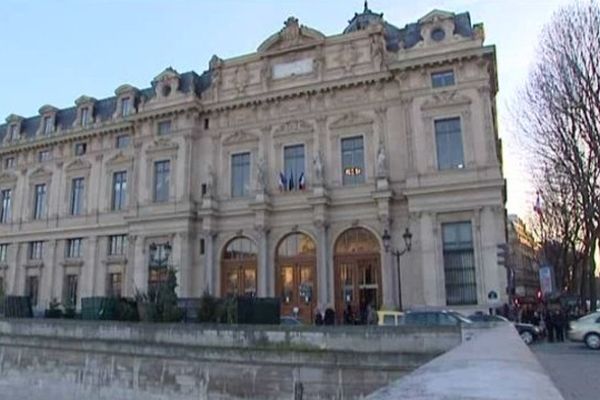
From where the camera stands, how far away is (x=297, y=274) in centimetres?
3256

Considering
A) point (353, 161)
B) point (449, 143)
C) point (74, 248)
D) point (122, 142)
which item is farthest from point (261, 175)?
point (74, 248)

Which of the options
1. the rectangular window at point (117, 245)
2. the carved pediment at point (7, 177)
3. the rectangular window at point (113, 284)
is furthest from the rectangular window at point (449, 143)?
the carved pediment at point (7, 177)

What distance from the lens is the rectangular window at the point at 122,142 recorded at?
1589 inches

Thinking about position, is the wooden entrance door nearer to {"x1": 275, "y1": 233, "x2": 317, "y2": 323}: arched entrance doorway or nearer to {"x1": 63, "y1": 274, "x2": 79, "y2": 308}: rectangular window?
{"x1": 275, "y1": 233, "x2": 317, "y2": 323}: arched entrance doorway

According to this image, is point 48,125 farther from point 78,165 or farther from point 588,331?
point 588,331

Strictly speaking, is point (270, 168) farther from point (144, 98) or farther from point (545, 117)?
point (545, 117)

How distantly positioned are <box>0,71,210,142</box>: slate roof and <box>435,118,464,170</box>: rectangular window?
649 inches

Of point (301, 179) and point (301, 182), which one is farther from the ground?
point (301, 179)

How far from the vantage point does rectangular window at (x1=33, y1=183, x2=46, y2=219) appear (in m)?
43.6

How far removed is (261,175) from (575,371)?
23.4 meters

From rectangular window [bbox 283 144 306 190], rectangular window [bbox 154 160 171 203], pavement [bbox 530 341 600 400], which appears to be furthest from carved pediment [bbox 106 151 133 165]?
pavement [bbox 530 341 600 400]

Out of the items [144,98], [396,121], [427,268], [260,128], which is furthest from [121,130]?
[427,268]

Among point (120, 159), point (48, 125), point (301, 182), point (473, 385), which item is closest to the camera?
point (473, 385)

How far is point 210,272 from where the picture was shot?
1346 inches
